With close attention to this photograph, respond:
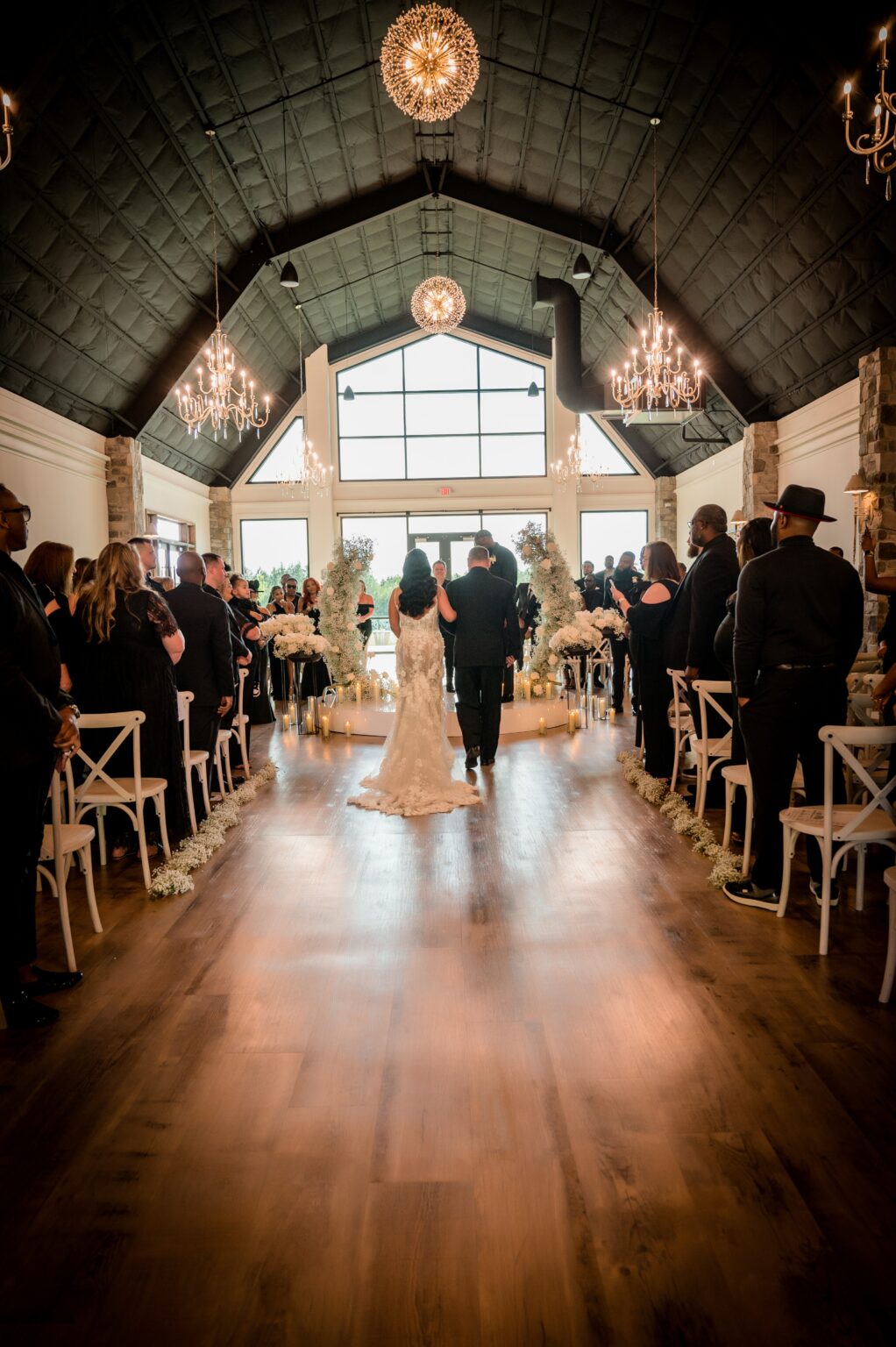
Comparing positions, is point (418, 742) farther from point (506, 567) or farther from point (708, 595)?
point (506, 567)

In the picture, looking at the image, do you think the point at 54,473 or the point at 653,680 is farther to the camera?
the point at 54,473

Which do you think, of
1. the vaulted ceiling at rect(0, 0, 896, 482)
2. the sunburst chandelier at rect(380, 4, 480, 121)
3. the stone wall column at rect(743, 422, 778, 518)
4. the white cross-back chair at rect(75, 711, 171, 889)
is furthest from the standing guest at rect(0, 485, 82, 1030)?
the stone wall column at rect(743, 422, 778, 518)

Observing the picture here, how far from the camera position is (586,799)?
20.0 feet

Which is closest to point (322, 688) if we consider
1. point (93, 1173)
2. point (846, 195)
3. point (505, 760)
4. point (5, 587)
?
point (505, 760)

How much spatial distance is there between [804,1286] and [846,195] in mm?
9094

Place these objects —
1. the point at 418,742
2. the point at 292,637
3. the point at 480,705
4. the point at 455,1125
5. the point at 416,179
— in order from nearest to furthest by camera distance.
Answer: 1. the point at 455,1125
2. the point at 418,742
3. the point at 480,705
4. the point at 292,637
5. the point at 416,179

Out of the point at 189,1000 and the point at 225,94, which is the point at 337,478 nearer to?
the point at 225,94

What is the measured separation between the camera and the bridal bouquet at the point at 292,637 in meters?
8.67

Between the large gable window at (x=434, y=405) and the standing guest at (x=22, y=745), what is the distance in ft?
53.9

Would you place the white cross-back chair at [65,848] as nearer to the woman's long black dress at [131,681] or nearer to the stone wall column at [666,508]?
the woman's long black dress at [131,681]

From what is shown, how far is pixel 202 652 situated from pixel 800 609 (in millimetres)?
3567

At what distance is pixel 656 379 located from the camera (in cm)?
970

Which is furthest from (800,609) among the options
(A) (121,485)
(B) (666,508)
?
(B) (666,508)

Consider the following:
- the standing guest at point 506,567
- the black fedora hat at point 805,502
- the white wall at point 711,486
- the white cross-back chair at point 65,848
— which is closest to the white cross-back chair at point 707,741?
the black fedora hat at point 805,502
